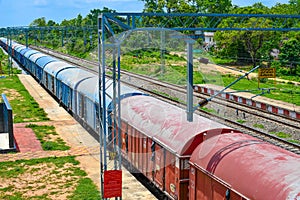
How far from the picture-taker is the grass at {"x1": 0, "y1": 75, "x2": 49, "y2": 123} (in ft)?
96.0

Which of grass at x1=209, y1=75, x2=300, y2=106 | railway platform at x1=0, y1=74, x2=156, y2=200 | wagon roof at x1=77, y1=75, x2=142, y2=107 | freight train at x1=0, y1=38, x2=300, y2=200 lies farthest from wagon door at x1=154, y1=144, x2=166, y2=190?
grass at x1=209, y1=75, x2=300, y2=106

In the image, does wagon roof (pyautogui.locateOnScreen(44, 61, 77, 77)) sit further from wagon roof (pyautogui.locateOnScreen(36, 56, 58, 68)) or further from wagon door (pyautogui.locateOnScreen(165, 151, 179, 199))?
wagon door (pyautogui.locateOnScreen(165, 151, 179, 199))

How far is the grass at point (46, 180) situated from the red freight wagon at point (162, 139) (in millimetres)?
2123

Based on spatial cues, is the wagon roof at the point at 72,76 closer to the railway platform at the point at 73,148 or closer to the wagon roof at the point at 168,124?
the railway platform at the point at 73,148

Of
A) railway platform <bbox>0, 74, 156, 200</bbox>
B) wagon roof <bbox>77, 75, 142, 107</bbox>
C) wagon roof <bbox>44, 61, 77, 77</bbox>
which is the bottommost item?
railway platform <bbox>0, 74, 156, 200</bbox>

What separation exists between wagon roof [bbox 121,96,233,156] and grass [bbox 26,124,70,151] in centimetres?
562

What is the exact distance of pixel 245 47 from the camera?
191 ft

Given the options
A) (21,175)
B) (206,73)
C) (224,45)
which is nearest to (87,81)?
(21,175)

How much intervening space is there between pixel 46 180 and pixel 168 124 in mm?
6201

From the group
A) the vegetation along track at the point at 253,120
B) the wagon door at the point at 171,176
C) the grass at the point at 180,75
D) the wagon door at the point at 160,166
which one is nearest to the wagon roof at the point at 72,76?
the vegetation along track at the point at 253,120

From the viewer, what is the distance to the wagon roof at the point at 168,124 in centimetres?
1233

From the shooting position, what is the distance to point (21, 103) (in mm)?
35062

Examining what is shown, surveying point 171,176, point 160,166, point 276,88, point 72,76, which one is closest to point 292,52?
point 276,88

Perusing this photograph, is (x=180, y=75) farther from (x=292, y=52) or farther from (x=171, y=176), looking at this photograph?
(x=171, y=176)
